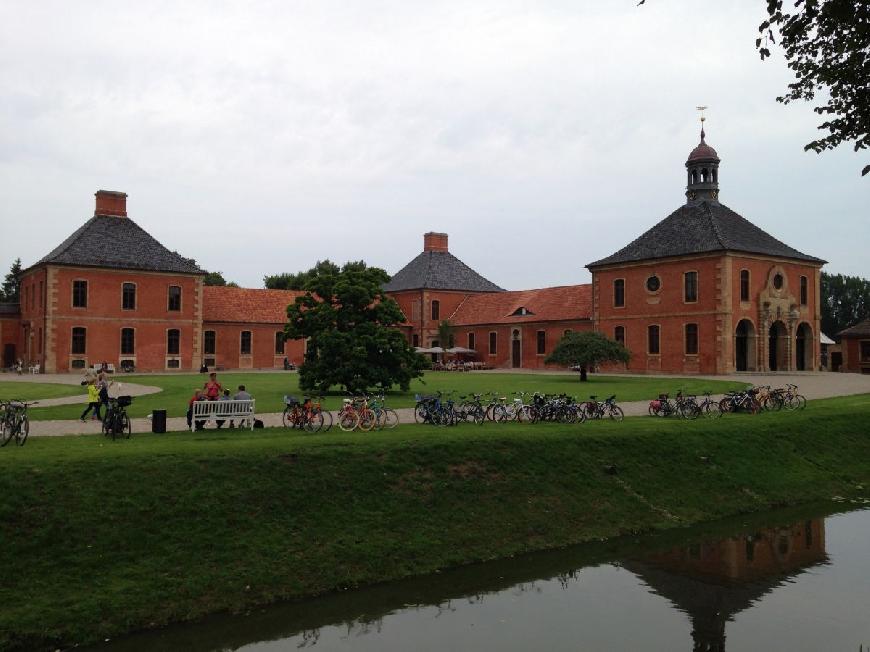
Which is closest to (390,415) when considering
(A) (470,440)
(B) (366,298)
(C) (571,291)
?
(A) (470,440)

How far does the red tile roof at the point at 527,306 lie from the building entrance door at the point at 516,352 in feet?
3.75

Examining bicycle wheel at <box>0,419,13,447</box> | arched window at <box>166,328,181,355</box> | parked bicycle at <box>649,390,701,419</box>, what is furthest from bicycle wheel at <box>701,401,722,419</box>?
arched window at <box>166,328,181,355</box>

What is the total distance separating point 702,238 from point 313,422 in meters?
31.7

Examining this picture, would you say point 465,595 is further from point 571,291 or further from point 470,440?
point 571,291

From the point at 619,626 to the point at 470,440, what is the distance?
6.39 meters

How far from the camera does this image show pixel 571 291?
54.3 metres

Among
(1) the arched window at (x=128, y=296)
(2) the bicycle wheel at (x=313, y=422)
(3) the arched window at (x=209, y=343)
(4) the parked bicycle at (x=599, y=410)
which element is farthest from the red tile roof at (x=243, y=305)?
(2) the bicycle wheel at (x=313, y=422)

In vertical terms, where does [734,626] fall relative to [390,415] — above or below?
below

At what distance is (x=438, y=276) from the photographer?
208ft

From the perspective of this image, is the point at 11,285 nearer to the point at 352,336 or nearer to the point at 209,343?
the point at 209,343

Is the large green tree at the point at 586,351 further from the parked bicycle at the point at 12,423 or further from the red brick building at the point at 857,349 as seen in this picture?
the parked bicycle at the point at 12,423

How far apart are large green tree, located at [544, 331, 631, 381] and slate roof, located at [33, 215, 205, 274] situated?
82.2 ft

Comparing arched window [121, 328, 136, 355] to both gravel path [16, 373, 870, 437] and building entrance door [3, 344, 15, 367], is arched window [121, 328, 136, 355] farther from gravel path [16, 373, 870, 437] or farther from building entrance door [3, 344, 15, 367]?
building entrance door [3, 344, 15, 367]

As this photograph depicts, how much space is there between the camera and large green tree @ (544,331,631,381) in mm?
35688
